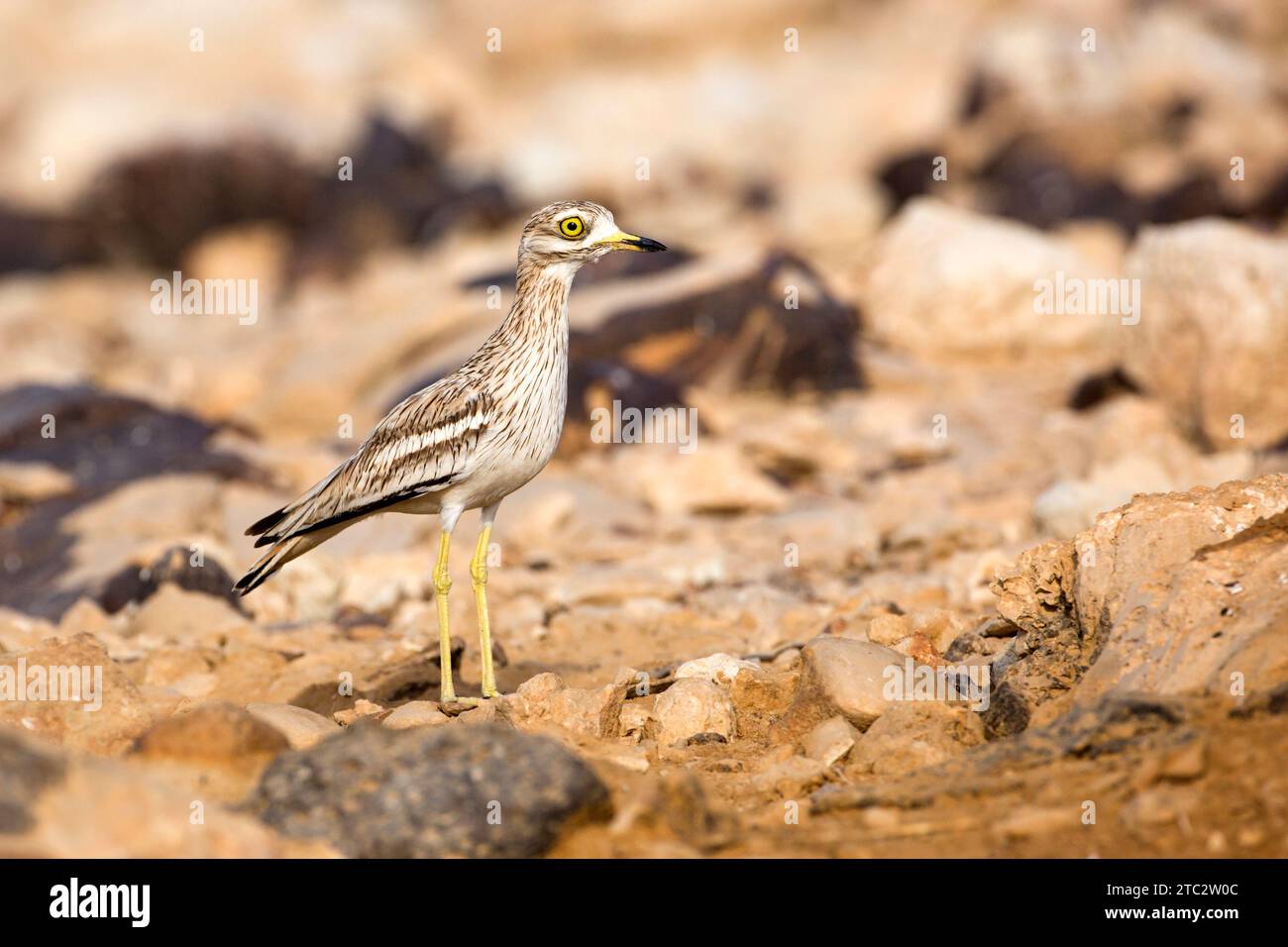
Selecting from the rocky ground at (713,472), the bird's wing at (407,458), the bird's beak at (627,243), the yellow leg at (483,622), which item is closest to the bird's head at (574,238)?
the bird's beak at (627,243)

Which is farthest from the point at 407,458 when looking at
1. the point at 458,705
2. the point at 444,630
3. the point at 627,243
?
the point at 627,243

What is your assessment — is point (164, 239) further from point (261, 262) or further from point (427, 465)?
point (427, 465)

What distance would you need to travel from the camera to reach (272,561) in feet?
25.3

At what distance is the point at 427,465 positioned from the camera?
745cm

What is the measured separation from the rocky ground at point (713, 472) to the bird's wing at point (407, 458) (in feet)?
2.69

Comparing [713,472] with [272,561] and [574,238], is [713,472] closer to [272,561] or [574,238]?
[574,238]

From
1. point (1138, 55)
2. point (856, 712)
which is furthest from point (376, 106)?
point (856, 712)

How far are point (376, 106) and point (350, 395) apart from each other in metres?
15.0

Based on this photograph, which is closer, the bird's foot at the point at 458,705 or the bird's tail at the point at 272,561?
the bird's foot at the point at 458,705

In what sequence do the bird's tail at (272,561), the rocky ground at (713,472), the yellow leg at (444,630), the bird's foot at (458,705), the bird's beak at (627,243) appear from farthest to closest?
the bird's beak at (627,243) < the bird's tail at (272,561) < the yellow leg at (444,630) < the bird's foot at (458,705) < the rocky ground at (713,472)

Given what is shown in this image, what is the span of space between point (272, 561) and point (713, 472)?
16.8ft

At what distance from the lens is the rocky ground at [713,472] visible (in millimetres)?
5012

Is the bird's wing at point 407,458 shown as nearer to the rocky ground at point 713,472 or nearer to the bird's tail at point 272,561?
the bird's tail at point 272,561
